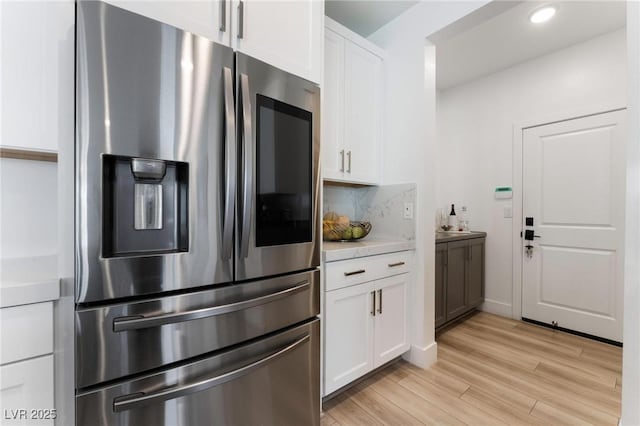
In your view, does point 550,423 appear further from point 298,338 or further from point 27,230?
point 27,230

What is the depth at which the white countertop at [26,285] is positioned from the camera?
0.76m

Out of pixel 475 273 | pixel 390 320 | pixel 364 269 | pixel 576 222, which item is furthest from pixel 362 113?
pixel 576 222

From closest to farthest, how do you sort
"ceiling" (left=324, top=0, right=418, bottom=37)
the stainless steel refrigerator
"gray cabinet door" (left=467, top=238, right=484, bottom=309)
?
the stainless steel refrigerator, "ceiling" (left=324, top=0, right=418, bottom=37), "gray cabinet door" (left=467, top=238, right=484, bottom=309)

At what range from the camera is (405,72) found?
6.97ft

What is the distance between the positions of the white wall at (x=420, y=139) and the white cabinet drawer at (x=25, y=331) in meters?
1.98

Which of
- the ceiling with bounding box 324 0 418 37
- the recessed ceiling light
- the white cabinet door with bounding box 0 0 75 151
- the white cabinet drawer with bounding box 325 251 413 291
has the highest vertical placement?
the recessed ceiling light

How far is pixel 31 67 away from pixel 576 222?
150 inches

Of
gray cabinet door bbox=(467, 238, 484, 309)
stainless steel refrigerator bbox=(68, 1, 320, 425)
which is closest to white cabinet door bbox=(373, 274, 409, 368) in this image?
stainless steel refrigerator bbox=(68, 1, 320, 425)

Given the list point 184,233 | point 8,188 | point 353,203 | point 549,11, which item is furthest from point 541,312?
point 8,188

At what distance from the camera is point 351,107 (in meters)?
2.02

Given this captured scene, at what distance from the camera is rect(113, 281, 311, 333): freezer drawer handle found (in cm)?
79

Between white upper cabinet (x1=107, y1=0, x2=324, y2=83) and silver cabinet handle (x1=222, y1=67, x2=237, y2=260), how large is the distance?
9.7 inches

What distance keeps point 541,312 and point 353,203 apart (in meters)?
2.25

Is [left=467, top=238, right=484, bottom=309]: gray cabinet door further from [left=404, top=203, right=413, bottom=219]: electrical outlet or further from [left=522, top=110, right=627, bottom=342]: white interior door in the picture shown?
[left=404, top=203, right=413, bottom=219]: electrical outlet
